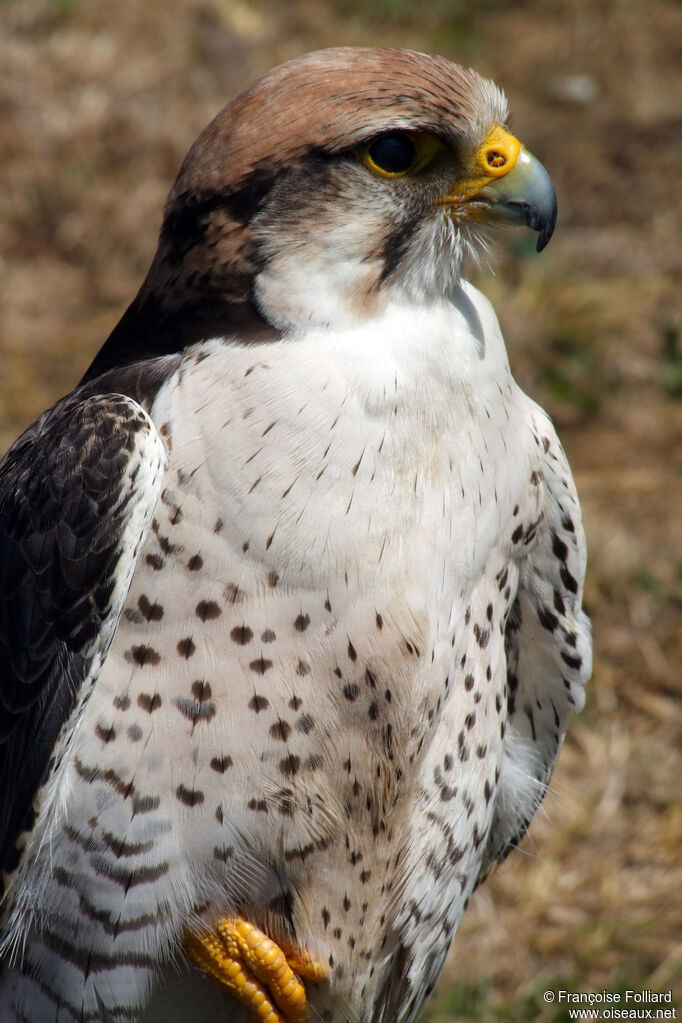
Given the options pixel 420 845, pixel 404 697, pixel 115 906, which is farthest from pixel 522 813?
pixel 115 906

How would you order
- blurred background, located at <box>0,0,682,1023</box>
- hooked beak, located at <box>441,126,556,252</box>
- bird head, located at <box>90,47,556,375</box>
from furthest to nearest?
1. blurred background, located at <box>0,0,682,1023</box>
2. hooked beak, located at <box>441,126,556,252</box>
3. bird head, located at <box>90,47,556,375</box>

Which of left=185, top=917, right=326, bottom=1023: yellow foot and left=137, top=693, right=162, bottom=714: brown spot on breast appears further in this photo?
left=185, top=917, right=326, bottom=1023: yellow foot

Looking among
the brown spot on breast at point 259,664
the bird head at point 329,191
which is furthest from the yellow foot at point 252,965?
the bird head at point 329,191

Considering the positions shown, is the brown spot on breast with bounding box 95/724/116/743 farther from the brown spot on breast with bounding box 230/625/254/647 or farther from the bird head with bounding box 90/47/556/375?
the bird head with bounding box 90/47/556/375

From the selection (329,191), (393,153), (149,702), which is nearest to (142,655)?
(149,702)

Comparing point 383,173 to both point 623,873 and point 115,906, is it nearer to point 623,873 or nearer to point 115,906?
point 115,906

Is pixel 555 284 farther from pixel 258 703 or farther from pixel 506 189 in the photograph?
pixel 258 703

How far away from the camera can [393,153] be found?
243cm

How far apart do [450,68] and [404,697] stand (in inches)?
50.2

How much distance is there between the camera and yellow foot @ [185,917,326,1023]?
2.61 m

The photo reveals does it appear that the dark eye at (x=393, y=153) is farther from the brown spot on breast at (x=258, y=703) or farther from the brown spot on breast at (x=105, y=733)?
the brown spot on breast at (x=105, y=733)

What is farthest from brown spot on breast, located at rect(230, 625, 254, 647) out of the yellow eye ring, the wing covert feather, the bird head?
the yellow eye ring

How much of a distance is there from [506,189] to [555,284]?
3.87 metres

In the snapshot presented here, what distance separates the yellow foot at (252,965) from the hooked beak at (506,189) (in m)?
1.56
